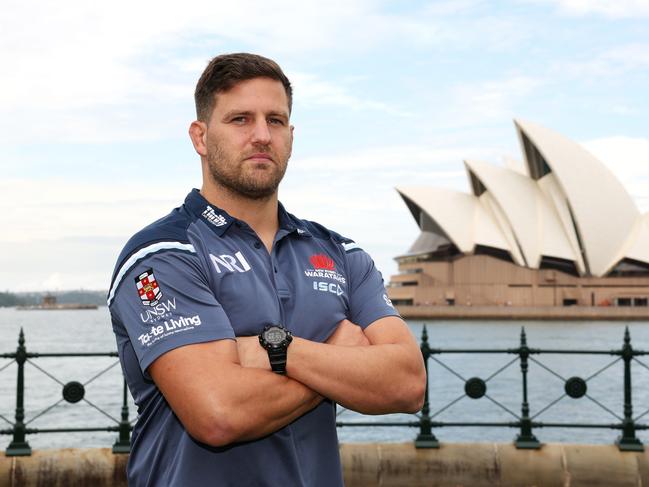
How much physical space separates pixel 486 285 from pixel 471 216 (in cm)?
537

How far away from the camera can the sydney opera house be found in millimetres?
54406

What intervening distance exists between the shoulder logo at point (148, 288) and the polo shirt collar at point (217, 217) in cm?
23

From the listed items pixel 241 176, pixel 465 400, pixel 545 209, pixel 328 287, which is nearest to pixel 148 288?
pixel 241 176

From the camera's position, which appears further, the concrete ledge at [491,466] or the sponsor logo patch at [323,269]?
the concrete ledge at [491,466]

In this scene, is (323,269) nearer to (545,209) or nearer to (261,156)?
(261,156)

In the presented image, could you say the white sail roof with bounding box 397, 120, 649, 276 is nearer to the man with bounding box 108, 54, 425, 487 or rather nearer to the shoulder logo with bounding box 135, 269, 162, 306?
the man with bounding box 108, 54, 425, 487

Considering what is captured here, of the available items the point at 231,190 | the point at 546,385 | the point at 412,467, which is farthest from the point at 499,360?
the point at 231,190

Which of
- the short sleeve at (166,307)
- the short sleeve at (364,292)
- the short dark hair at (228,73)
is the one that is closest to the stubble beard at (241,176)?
the short dark hair at (228,73)

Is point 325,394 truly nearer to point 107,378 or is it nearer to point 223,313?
point 223,313

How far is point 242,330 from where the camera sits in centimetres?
214

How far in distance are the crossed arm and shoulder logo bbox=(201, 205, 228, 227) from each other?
1.03ft

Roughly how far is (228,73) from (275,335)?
0.70 metres

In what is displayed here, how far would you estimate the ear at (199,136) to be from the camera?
231cm

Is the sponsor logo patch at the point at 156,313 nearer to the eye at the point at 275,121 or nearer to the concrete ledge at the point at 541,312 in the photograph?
the eye at the point at 275,121
